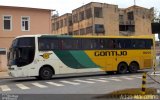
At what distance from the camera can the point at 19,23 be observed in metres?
46.1

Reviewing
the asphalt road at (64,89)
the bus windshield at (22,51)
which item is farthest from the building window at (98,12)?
the asphalt road at (64,89)

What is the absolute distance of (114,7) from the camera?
78875mm

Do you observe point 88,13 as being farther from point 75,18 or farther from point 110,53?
point 110,53

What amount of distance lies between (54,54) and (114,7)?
2004 inches

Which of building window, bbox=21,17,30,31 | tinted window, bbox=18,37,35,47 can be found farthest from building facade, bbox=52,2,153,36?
tinted window, bbox=18,37,35,47

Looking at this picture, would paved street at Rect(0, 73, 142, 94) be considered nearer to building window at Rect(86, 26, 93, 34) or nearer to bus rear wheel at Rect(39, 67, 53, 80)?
bus rear wheel at Rect(39, 67, 53, 80)

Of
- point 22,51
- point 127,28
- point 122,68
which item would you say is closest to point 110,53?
point 122,68

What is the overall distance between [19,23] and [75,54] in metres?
17.1

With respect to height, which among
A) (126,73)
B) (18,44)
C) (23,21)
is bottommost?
(126,73)

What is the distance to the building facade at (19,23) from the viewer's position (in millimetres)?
45188

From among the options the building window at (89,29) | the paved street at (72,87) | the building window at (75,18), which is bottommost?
the paved street at (72,87)

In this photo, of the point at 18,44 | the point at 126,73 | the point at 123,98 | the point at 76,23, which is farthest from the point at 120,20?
the point at 123,98

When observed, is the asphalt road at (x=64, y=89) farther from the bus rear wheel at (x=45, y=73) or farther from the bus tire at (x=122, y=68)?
the bus tire at (x=122, y=68)

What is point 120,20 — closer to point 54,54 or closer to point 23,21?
point 23,21
